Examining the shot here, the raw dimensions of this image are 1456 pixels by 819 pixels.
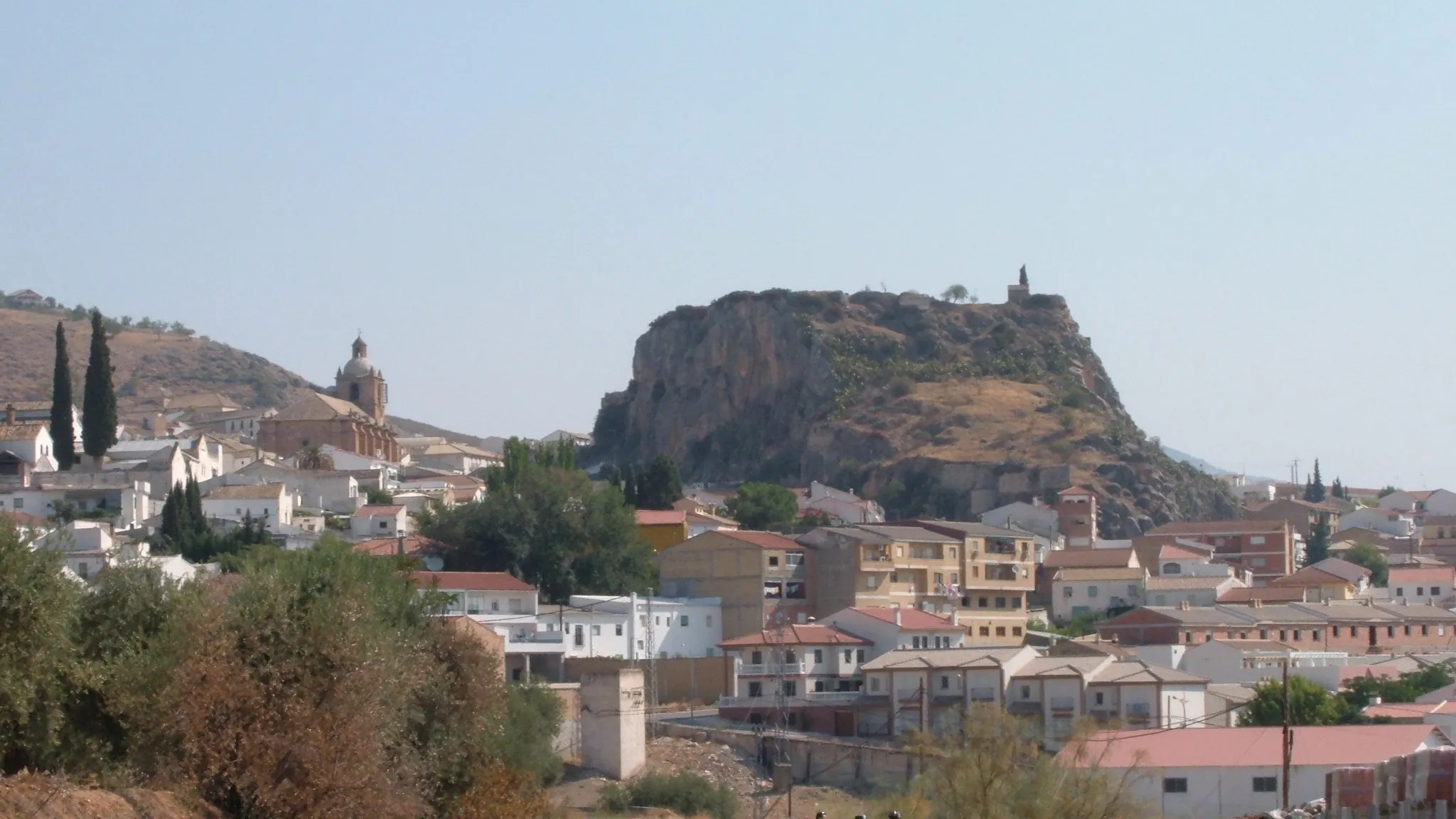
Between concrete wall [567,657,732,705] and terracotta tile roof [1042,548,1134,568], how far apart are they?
26130 mm

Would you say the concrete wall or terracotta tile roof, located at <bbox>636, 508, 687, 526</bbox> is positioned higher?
terracotta tile roof, located at <bbox>636, 508, 687, 526</bbox>

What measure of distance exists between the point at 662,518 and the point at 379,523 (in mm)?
11471

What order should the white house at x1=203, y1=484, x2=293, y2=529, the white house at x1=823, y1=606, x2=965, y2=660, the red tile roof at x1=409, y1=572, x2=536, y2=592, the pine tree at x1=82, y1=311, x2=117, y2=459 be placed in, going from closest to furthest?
the red tile roof at x1=409, y1=572, x2=536, y2=592, the white house at x1=823, y1=606, x2=965, y2=660, the white house at x1=203, y1=484, x2=293, y2=529, the pine tree at x1=82, y1=311, x2=117, y2=459

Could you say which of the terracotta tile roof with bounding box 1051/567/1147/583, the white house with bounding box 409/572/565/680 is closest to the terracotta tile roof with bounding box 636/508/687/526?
the white house with bounding box 409/572/565/680

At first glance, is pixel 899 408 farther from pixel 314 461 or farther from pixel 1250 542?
pixel 314 461

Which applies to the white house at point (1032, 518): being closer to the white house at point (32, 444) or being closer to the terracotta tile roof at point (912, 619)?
the terracotta tile roof at point (912, 619)

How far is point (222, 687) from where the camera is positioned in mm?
26844

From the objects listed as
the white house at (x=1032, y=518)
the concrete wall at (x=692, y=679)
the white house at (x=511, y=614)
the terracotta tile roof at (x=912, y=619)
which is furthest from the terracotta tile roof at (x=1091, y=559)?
the white house at (x=511, y=614)

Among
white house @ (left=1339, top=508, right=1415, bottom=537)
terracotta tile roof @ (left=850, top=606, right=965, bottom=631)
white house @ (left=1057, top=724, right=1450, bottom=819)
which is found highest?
white house @ (left=1339, top=508, right=1415, bottom=537)

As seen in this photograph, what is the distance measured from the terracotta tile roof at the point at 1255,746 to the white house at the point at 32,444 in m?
54.0

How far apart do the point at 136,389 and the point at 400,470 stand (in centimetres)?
8742

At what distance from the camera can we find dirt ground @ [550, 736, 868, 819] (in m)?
49.1

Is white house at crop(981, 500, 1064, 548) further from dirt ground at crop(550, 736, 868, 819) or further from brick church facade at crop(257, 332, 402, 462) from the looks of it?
dirt ground at crop(550, 736, 868, 819)

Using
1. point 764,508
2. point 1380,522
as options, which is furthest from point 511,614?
point 1380,522
